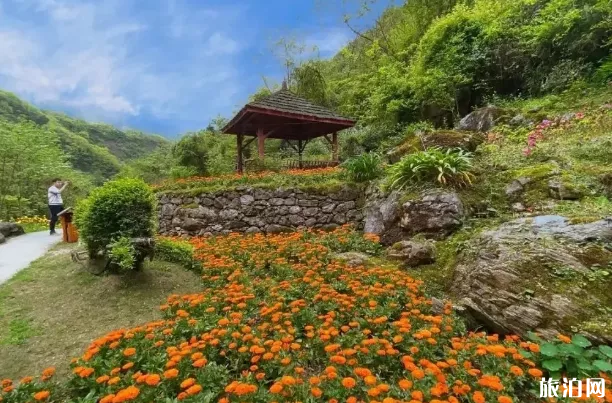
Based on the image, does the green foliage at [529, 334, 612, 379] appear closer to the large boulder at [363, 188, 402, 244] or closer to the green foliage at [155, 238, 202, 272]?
the large boulder at [363, 188, 402, 244]

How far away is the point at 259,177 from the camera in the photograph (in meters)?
9.23

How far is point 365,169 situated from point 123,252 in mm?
5557

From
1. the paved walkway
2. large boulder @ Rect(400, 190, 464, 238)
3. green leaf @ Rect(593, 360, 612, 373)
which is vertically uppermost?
large boulder @ Rect(400, 190, 464, 238)

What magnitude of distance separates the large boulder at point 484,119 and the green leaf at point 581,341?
765 cm

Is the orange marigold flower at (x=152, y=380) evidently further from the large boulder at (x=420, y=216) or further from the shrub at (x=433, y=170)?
the shrub at (x=433, y=170)

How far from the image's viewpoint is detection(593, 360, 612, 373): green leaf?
93.1 inches

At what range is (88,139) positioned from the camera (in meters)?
37.5

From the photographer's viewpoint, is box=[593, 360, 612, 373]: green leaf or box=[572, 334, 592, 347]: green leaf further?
box=[572, 334, 592, 347]: green leaf

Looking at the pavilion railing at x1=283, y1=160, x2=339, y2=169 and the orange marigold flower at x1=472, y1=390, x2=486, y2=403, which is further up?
the pavilion railing at x1=283, y1=160, x2=339, y2=169

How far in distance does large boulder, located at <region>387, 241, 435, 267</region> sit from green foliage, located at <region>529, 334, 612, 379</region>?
2.10 metres

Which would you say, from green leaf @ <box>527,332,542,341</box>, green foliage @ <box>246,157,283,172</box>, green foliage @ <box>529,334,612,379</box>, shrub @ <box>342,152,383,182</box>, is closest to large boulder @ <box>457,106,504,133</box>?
shrub @ <box>342,152,383,182</box>

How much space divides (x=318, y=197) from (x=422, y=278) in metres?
4.29

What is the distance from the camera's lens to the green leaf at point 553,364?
2525 mm

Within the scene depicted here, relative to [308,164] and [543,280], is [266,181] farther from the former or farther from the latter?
[543,280]
